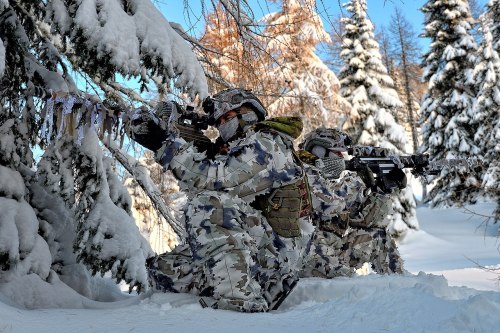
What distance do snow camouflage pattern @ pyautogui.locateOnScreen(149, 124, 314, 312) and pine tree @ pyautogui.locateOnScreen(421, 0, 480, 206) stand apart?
20.2 meters

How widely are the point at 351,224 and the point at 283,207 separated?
286 centimetres

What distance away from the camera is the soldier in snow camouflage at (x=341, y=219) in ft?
17.6

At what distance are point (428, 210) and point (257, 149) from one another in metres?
25.9

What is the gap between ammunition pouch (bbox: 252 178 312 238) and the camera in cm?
338

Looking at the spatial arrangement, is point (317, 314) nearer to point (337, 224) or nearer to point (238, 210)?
point (238, 210)

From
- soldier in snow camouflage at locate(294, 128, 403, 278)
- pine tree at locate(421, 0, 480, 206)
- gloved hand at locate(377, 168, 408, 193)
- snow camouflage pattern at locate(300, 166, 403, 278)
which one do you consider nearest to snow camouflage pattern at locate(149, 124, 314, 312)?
soldier in snow camouflage at locate(294, 128, 403, 278)

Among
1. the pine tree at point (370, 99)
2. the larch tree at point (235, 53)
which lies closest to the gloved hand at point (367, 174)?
the larch tree at point (235, 53)

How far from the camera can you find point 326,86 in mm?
15500

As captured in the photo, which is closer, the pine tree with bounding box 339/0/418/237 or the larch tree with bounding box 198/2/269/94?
the larch tree with bounding box 198/2/269/94

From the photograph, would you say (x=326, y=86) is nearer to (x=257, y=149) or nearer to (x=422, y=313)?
(x=257, y=149)

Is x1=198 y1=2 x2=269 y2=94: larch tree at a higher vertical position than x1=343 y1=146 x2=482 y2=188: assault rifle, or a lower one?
higher

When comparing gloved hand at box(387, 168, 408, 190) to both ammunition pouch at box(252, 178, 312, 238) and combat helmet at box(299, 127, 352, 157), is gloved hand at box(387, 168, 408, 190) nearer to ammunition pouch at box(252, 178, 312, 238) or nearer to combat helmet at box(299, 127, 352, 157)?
combat helmet at box(299, 127, 352, 157)

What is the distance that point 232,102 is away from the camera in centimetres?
343

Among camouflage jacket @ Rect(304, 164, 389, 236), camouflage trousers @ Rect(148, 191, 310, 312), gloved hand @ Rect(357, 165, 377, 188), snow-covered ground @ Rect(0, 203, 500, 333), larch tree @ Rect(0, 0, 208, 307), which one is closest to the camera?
snow-covered ground @ Rect(0, 203, 500, 333)
